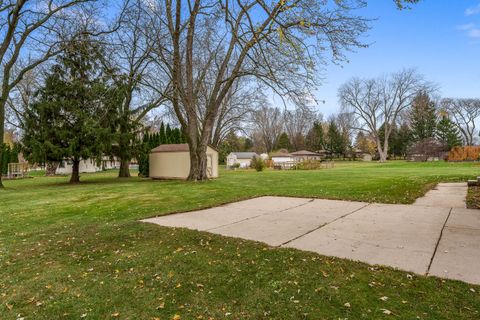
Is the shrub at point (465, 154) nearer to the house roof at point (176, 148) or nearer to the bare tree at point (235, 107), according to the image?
the bare tree at point (235, 107)

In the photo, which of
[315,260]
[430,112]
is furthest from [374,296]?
[430,112]

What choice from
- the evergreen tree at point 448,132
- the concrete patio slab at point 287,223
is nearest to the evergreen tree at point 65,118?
the concrete patio slab at point 287,223

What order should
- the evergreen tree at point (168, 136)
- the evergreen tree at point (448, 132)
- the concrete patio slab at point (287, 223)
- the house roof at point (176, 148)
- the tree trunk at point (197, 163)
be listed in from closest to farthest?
1. the concrete patio slab at point (287, 223)
2. the tree trunk at point (197, 163)
3. the house roof at point (176, 148)
4. the evergreen tree at point (168, 136)
5. the evergreen tree at point (448, 132)

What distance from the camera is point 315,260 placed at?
11.5 ft

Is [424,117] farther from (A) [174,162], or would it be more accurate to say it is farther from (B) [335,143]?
(A) [174,162]

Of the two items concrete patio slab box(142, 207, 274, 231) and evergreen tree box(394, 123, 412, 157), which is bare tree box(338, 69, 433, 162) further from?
concrete patio slab box(142, 207, 274, 231)

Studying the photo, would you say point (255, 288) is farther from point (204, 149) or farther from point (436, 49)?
point (204, 149)

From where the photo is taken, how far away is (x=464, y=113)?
51.2 metres

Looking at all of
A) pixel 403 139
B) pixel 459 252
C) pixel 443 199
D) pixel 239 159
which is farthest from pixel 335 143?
pixel 459 252

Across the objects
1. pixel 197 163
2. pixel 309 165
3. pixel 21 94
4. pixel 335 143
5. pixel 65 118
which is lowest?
pixel 309 165

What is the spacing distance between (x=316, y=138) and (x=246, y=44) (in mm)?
58053

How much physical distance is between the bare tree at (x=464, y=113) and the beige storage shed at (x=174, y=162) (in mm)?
48984

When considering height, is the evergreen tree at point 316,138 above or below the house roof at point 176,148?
above

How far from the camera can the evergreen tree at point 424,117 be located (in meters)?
49.5
